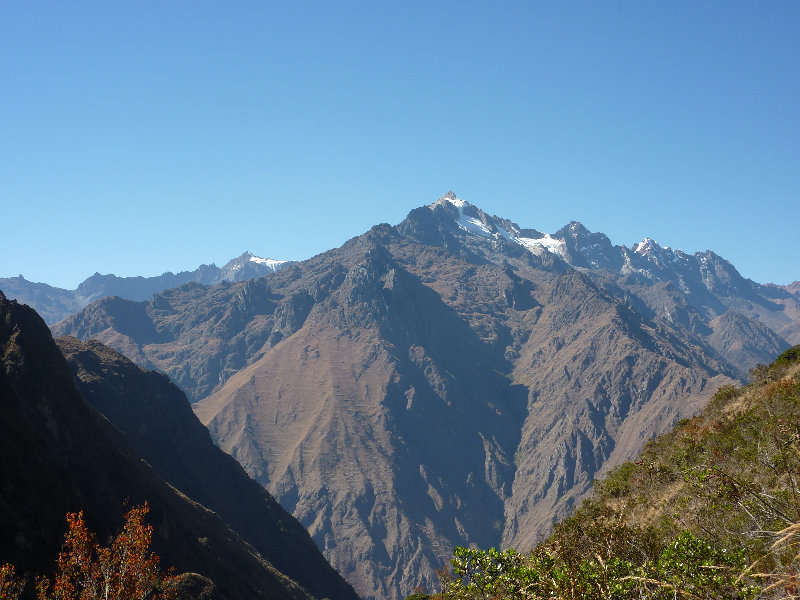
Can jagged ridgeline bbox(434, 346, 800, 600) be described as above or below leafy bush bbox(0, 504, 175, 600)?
below

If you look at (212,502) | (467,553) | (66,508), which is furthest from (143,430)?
(467,553)

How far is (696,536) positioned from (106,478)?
103473mm

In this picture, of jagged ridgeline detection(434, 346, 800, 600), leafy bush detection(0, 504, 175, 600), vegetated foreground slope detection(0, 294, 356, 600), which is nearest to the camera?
jagged ridgeline detection(434, 346, 800, 600)

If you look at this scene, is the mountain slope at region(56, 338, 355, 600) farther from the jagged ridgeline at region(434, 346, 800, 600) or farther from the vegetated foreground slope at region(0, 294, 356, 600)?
the jagged ridgeline at region(434, 346, 800, 600)

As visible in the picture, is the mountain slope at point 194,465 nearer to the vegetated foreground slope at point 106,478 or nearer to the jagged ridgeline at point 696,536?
the vegetated foreground slope at point 106,478

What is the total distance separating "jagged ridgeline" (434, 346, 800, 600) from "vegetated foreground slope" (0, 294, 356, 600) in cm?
3704

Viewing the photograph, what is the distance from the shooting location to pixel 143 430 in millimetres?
177875

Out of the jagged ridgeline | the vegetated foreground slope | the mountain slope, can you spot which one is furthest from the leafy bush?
the mountain slope

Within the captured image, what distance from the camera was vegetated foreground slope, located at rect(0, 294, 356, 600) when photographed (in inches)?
2662

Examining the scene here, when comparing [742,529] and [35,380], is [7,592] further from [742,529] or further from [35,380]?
[35,380]

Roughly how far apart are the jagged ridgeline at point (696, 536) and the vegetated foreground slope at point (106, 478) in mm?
37043

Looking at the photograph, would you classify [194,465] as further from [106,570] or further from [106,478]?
[106,570]

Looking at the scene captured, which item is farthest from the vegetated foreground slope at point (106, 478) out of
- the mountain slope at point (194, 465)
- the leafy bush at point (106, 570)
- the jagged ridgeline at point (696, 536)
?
the jagged ridgeline at point (696, 536)

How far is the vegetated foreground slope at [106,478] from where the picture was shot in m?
67.6
